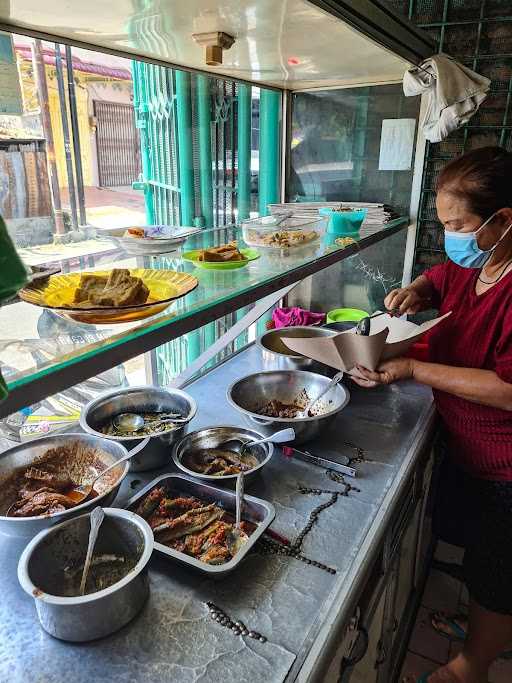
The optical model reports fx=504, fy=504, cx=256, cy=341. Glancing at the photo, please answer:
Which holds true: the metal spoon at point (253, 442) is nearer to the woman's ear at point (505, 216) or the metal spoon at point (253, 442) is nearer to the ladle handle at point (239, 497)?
the ladle handle at point (239, 497)

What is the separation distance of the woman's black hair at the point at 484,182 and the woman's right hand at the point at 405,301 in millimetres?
557

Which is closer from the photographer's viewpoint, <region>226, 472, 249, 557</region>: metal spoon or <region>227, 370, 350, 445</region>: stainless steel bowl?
<region>226, 472, 249, 557</region>: metal spoon

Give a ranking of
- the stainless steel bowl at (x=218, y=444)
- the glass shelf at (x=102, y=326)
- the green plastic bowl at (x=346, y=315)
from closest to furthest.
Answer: the glass shelf at (x=102, y=326), the stainless steel bowl at (x=218, y=444), the green plastic bowl at (x=346, y=315)

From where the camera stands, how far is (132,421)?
146 cm

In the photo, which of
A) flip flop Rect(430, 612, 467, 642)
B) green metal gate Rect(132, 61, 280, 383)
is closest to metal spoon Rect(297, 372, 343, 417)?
flip flop Rect(430, 612, 467, 642)

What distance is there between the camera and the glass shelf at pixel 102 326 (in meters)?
0.75

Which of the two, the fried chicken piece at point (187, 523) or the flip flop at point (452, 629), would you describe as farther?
the flip flop at point (452, 629)

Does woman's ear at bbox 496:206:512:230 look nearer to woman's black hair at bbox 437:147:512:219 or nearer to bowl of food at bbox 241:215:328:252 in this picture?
woman's black hair at bbox 437:147:512:219

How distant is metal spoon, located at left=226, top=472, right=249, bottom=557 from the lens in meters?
1.12

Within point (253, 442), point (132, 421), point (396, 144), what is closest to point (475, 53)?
point (396, 144)

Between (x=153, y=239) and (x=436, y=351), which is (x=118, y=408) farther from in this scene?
(x=436, y=351)

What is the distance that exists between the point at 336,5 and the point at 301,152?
5.38 ft

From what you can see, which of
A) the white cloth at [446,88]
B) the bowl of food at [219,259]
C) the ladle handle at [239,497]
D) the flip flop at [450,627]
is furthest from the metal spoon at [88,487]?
the white cloth at [446,88]

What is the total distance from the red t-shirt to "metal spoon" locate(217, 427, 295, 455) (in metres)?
0.61
